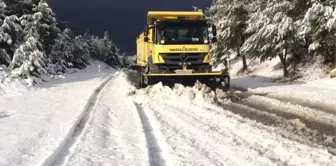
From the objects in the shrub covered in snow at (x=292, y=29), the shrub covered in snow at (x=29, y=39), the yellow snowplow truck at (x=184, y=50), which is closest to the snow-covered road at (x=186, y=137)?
the yellow snowplow truck at (x=184, y=50)

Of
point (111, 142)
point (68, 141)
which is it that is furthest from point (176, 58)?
point (68, 141)

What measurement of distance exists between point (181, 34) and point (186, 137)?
9.26 m

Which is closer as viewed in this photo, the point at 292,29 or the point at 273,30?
the point at 292,29

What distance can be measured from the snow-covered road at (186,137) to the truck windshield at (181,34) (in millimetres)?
4251

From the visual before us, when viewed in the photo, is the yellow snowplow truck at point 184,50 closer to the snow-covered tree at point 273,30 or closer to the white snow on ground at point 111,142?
the white snow on ground at point 111,142

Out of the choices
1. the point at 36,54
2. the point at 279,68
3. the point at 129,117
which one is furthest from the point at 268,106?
the point at 279,68

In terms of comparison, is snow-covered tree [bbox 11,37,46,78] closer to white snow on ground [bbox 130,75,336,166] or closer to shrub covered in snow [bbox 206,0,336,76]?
shrub covered in snow [bbox 206,0,336,76]

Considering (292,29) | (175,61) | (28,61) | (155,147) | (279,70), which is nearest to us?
(155,147)

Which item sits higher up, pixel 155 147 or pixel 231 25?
pixel 231 25

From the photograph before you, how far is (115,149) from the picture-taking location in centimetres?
699

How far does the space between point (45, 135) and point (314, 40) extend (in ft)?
60.4

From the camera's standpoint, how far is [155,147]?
7.05 m

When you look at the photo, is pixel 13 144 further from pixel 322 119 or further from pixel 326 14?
pixel 326 14

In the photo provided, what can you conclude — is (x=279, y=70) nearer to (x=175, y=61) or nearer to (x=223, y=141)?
(x=175, y=61)
